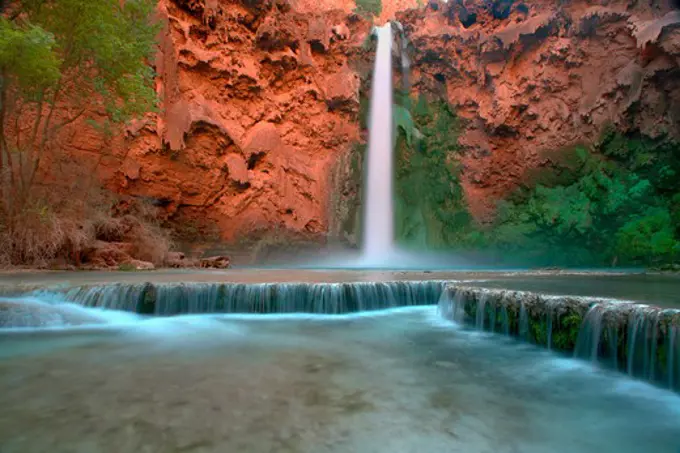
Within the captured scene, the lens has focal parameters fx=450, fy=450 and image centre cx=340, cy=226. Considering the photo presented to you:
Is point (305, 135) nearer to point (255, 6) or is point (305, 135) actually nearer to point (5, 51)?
point (255, 6)

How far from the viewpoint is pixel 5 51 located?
812 centimetres

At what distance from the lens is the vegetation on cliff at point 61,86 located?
372 inches

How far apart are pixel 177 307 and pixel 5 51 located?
5947 mm

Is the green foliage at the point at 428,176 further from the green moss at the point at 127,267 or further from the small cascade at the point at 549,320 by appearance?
the small cascade at the point at 549,320

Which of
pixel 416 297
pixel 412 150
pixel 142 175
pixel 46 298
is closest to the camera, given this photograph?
pixel 46 298

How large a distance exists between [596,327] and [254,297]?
14.5 ft

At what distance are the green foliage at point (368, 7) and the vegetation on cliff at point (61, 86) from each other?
39.7 feet

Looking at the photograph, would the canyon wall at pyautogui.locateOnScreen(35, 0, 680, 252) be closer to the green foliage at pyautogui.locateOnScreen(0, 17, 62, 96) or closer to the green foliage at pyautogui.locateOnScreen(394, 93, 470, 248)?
the green foliage at pyautogui.locateOnScreen(394, 93, 470, 248)

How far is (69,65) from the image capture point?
10.1m

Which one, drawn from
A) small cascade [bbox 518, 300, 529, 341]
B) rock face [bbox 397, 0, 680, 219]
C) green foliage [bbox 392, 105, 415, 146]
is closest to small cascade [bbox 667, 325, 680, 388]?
small cascade [bbox 518, 300, 529, 341]

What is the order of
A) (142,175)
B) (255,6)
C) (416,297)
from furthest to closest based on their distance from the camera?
(255,6), (142,175), (416,297)

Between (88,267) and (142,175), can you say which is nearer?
(88,267)

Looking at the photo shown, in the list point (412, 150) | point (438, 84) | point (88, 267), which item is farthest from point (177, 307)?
point (438, 84)

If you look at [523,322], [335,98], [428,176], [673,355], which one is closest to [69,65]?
[335,98]
